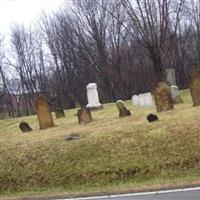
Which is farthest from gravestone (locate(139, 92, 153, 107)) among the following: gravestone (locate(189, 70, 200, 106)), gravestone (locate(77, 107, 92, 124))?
gravestone (locate(189, 70, 200, 106))

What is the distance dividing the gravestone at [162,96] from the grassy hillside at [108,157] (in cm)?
249

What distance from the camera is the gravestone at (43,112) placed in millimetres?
18828

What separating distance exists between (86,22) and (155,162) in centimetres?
4389

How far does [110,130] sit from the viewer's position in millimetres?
14398

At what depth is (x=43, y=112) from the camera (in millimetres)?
18938

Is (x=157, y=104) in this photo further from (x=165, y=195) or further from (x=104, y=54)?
(x=104, y=54)

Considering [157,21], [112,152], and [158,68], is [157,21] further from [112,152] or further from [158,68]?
[112,152]

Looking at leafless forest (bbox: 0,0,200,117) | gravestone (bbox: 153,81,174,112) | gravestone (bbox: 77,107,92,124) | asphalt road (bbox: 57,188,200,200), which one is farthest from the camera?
leafless forest (bbox: 0,0,200,117)

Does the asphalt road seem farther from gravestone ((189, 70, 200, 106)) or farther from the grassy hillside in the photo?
gravestone ((189, 70, 200, 106))

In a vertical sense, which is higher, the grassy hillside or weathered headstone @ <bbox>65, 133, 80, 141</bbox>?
weathered headstone @ <bbox>65, 133, 80, 141</bbox>

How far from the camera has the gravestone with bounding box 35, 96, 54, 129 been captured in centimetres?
1883

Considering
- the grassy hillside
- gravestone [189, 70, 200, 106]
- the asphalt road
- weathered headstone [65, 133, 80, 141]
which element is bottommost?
the asphalt road

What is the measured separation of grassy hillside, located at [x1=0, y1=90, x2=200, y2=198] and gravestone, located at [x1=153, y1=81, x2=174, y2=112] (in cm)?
249

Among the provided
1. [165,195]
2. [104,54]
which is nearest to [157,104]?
[165,195]
